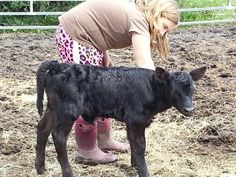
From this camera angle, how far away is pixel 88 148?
16.5 feet

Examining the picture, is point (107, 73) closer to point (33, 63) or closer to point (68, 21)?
point (68, 21)

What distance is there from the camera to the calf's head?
167 inches

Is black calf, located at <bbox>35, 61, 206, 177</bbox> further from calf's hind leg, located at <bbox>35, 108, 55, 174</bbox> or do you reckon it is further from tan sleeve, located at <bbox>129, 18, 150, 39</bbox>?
tan sleeve, located at <bbox>129, 18, 150, 39</bbox>

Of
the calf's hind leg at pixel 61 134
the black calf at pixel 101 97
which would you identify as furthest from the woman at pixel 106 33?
the calf's hind leg at pixel 61 134

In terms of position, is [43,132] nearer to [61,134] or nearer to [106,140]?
[61,134]

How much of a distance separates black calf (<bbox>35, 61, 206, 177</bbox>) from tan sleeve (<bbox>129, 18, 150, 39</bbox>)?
0.91 ft

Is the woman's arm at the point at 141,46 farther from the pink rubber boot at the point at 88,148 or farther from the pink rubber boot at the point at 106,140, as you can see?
the pink rubber boot at the point at 106,140

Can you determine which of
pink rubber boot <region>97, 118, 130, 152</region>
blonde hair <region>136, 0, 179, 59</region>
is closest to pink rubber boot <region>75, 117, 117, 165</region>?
pink rubber boot <region>97, 118, 130, 152</region>

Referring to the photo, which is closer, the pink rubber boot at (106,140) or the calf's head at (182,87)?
the calf's head at (182,87)

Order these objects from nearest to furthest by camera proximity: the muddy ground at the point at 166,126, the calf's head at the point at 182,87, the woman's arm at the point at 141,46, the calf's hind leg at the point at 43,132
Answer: the calf's head at the point at 182,87 < the woman's arm at the point at 141,46 < the calf's hind leg at the point at 43,132 < the muddy ground at the point at 166,126

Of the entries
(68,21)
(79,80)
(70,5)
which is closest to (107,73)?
(79,80)

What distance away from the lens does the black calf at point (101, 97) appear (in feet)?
14.6

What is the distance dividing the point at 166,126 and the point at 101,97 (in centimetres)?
163

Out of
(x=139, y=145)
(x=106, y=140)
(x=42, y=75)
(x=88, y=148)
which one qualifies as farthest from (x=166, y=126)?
(x=42, y=75)
